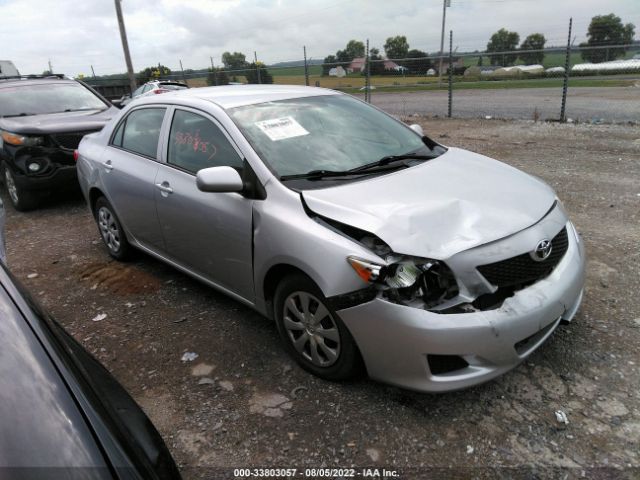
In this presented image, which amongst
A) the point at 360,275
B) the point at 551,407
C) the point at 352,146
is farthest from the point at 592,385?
the point at 352,146

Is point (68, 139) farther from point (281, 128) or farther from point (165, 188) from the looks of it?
point (281, 128)

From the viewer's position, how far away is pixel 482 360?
235 centimetres

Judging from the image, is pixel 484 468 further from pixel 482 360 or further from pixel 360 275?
pixel 360 275

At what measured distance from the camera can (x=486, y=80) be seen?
29.6 meters

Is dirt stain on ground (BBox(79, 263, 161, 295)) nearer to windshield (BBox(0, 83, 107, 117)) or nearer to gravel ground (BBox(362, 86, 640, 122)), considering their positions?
windshield (BBox(0, 83, 107, 117))

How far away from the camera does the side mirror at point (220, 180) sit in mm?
2879

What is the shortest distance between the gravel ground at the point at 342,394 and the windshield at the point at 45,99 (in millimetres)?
3806

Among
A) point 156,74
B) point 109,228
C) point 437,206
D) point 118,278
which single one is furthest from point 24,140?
point 156,74

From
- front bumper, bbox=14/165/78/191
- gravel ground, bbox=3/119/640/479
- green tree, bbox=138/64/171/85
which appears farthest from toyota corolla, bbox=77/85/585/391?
green tree, bbox=138/64/171/85

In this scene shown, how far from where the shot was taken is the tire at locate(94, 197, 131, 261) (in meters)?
4.55

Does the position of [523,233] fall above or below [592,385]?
above

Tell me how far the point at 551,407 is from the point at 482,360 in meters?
0.56

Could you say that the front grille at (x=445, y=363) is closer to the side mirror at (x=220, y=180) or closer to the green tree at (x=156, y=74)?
the side mirror at (x=220, y=180)

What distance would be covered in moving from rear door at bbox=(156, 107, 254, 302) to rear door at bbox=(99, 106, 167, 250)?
18 centimetres
